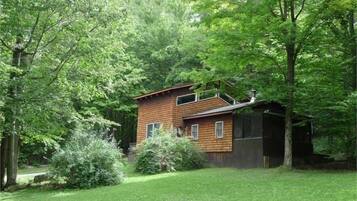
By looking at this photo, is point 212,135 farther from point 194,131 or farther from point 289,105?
point 289,105

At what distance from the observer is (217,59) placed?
1825cm

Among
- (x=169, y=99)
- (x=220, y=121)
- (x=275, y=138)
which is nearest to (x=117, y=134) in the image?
(x=169, y=99)

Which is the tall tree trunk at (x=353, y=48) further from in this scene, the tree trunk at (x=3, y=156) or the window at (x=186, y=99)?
the tree trunk at (x=3, y=156)

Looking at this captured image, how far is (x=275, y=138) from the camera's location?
2073 centimetres

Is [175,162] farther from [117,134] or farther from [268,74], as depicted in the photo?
[117,134]

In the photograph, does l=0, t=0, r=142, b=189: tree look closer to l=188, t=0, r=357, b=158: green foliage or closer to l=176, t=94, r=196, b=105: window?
l=188, t=0, r=357, b=158: green foliage

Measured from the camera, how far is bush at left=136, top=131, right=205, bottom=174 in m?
21.4

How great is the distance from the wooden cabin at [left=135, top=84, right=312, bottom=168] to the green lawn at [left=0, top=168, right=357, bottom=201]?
303 cm

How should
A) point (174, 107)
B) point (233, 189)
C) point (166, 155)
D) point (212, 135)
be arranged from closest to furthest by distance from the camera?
point (233, 189)
point (166, 155)
point (212, 135)
point (174, 107)

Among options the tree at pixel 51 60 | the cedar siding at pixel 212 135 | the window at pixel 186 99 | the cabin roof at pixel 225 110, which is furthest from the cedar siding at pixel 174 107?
the tree at pixel 51 60

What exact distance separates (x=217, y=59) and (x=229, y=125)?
17.4 ft

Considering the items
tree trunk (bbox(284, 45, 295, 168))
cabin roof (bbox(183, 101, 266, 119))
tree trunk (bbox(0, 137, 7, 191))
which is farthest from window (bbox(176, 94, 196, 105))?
tree trunk (bbox(0, 137, 7, 191))

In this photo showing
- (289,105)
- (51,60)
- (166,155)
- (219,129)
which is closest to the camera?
(289,105)

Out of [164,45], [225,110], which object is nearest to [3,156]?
[225,110]
